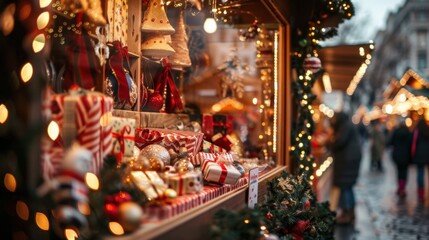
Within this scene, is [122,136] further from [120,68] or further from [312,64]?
[312,64]

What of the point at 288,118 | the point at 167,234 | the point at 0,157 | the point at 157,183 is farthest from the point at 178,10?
the point at 0,157

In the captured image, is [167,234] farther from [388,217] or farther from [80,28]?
[388,217]

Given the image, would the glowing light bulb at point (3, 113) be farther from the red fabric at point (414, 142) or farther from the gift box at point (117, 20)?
the red fabric at point (414, 142)

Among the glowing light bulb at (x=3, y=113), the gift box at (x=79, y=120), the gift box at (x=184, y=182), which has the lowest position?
the gift box at (x=184, y=182)

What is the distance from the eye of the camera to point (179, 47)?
6.00 meters

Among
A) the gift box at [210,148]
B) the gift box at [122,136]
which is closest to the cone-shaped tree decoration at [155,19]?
the gift box at [210,148]

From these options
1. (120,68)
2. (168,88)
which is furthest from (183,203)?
(168,88)

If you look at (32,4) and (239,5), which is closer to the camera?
(32,4)

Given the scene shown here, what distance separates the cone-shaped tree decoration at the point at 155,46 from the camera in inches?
202

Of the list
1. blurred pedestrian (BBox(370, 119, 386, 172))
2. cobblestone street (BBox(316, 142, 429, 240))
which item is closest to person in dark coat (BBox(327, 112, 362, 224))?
cobblestone street (BBox(316, 142, 429, 240))

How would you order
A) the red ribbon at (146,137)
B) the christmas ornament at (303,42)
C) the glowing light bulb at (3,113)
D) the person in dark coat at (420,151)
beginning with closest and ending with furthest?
the glowing light bulb at (3,113) < the red ribbon at (146,137) < the christmas ornament at (303,42) < the person in dark coat at (420,151)

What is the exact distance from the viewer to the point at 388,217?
1099 cm

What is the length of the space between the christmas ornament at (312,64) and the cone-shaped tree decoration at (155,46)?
298 cm

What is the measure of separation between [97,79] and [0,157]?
1.74 metres
